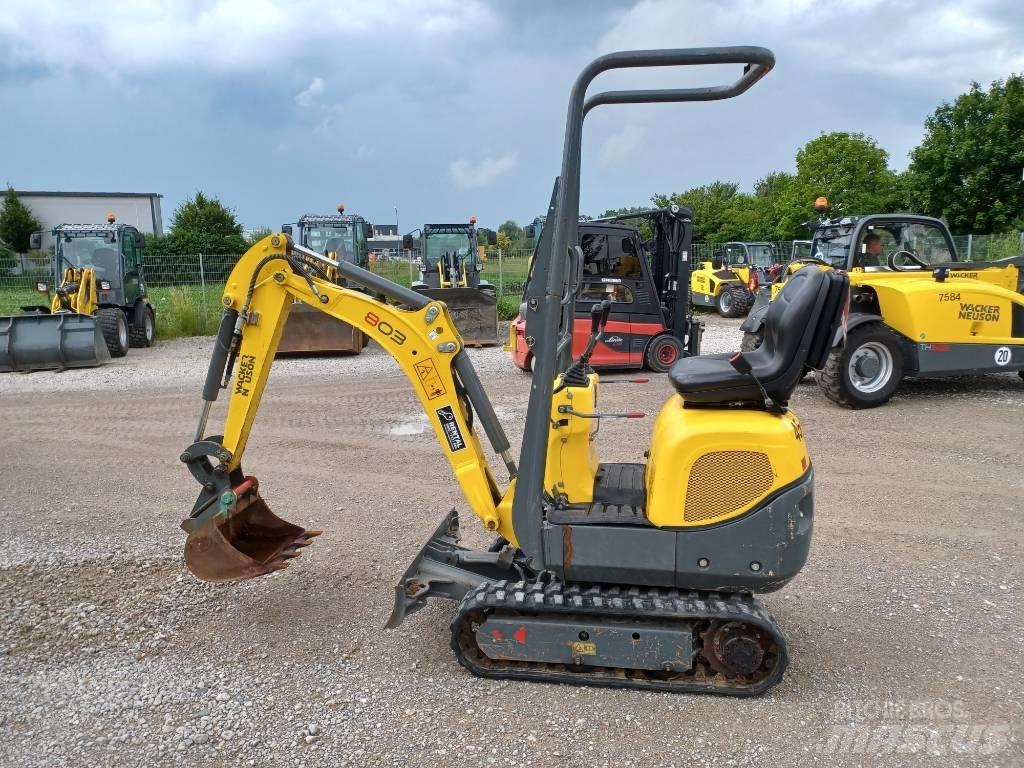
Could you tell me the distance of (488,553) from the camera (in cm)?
381

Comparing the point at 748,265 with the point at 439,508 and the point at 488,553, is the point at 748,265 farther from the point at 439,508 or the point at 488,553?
the point at 488,553

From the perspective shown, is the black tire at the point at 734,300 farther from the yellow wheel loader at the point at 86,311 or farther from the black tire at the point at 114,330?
the black tire at the point at 114,330

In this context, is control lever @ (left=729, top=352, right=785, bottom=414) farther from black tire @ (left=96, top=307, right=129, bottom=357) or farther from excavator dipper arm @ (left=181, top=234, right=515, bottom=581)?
black tire @ (left=96, top=307, right=129, bottom=357)

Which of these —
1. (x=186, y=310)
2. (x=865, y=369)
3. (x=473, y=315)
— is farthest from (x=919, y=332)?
(x=186, y=310)

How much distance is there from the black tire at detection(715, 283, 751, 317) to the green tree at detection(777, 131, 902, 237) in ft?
51.0

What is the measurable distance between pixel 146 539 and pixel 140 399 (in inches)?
209

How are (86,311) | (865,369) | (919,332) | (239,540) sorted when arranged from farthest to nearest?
1. (86,311)
2. (865,369)
3. (919,332)
4. (239,540)

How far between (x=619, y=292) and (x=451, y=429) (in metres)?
7.55

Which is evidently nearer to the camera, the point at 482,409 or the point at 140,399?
the point at 482,409

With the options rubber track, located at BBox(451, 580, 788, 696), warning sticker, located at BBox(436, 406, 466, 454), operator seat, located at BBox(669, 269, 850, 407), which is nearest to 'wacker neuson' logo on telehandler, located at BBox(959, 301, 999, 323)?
operator seat, located at BBox(669, 269, 850, 407)

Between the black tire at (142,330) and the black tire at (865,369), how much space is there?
12373 mm

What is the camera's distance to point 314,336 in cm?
1320

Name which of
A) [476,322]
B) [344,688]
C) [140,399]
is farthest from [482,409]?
[476,322]

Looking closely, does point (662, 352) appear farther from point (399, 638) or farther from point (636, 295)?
point (399, 638)
